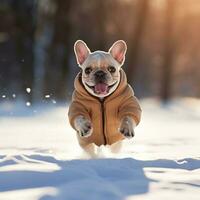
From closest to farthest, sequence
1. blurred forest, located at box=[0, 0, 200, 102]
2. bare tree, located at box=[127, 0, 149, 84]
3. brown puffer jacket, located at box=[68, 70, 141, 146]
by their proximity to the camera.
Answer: brown puffer jacket, located at box=[68, 70, 141, 146] < blurred forest, located at box=[0, 0, 200, 102] < bare tree, located at box=[127, 0, 149, 84]

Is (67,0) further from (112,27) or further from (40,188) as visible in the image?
(40,188)

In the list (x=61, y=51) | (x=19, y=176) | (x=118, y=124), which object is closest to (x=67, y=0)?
(x=61, y=51)

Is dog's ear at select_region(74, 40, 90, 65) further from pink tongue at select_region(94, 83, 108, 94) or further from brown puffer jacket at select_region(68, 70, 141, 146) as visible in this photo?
pink tongue at select_region(94, 83, 108, 94)

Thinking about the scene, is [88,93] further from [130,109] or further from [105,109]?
[130,109]

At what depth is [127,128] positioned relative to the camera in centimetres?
583

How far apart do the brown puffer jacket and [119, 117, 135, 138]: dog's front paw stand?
24 centimetres

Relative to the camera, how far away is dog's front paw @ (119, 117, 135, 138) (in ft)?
19.0

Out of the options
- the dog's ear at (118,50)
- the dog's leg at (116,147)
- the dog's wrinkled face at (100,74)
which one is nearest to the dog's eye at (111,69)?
the dog's wrinkled face at (100,74)

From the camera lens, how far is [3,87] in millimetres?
29906

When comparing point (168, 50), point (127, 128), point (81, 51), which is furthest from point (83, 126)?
point (168, 50)

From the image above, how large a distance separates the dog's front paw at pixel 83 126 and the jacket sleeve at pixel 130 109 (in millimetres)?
489

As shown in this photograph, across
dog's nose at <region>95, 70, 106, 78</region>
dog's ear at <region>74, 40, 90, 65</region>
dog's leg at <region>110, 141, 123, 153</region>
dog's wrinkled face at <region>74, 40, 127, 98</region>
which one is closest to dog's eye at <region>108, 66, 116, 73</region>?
dog's wrinkled face at <region>74, 40, 127, 98</region>

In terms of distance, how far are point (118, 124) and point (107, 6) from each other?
27.2 metres

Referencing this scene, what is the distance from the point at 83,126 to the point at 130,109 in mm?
690
